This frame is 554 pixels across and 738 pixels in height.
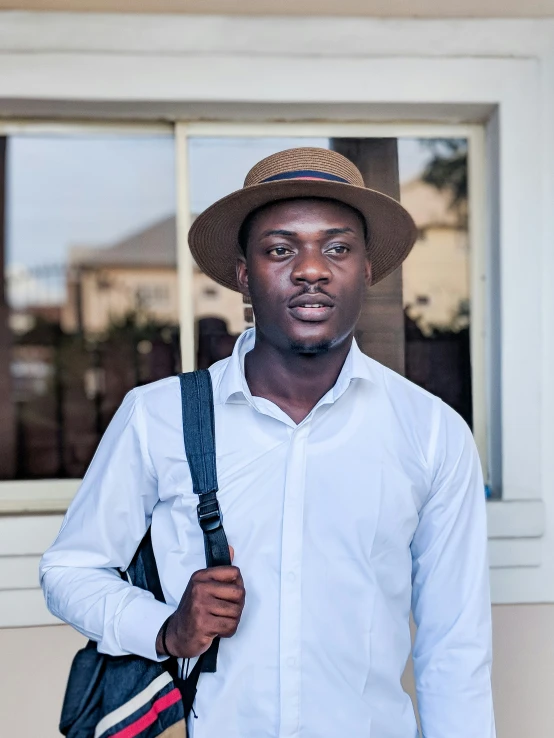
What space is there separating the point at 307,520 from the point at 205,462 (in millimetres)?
218

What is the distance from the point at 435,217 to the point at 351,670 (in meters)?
1.92

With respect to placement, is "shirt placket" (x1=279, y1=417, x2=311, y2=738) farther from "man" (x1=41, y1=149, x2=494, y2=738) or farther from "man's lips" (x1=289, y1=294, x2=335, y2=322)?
"man's lips" (x1=289, y1=294, x2=335, y2=322)

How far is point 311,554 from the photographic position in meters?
1.40

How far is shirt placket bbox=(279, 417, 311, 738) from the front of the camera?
1355mm

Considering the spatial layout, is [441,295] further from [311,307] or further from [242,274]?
[311,307]

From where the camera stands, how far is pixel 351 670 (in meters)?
1.40

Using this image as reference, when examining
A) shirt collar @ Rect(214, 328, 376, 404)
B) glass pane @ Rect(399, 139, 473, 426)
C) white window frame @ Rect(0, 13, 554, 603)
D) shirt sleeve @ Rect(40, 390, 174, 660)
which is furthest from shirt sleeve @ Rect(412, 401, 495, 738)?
glass pane @ Rect(399, 139, 473, 426)

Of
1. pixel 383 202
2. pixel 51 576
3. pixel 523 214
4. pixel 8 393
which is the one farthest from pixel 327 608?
pixel 8 393

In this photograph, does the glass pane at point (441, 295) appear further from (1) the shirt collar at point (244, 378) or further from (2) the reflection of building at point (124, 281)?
(2) the reflection of building at point (124, 281)

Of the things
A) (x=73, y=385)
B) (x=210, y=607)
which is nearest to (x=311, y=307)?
(x=210, y=607)

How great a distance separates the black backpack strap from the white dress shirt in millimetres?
24

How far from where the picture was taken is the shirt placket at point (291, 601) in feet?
4.45

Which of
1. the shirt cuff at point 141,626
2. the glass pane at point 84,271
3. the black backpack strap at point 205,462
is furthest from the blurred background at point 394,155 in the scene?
the glass pane at point 84,271

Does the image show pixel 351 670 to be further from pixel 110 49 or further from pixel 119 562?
pixel 110 49
